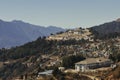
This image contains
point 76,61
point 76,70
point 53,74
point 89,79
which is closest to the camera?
point 89,79

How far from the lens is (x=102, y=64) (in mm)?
145125

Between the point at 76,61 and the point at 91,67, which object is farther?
the point at 76,61

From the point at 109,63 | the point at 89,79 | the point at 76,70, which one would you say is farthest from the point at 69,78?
the point at 109,63

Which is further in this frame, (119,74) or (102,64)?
(102,64)

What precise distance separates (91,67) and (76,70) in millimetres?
6581

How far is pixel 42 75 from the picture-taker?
138 m

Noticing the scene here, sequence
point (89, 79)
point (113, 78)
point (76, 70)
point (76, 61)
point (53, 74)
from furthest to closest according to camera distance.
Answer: point (76, 61), point (76, 70), point (53, 74), point (89, 79), point (113, 78)

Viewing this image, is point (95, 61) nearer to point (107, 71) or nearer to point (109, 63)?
point (109, 63)

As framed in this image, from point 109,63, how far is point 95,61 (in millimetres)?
5249

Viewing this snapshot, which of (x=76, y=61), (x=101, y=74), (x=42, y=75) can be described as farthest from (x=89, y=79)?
(x=76, y=61)

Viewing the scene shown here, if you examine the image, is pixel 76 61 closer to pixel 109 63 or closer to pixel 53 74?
pixel 109 63

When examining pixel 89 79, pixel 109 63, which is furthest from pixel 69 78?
pixel 109 63

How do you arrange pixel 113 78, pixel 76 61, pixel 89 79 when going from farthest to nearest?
1. pixel 76 61
2. pixel 89 79
3. pixel 113 78

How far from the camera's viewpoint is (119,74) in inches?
4370
